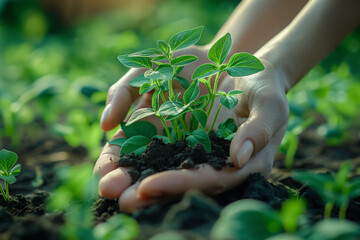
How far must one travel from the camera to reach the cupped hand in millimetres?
1155

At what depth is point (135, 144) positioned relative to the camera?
1376mm

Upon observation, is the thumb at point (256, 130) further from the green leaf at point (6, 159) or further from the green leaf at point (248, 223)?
the green leaf at point (6, 159)

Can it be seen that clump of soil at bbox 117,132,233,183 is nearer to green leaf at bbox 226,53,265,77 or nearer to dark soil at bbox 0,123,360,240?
dark soil at bbox 0,123,360,240

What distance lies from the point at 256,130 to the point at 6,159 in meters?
0.91

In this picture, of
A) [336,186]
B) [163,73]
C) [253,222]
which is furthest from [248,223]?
[163,73]

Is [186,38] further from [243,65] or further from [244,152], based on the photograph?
[244,152]

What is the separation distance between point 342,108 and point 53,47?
3.45 meters

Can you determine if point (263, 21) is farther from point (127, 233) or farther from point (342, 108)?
point (127, 233)

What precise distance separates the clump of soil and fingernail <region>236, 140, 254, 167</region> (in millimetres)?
68

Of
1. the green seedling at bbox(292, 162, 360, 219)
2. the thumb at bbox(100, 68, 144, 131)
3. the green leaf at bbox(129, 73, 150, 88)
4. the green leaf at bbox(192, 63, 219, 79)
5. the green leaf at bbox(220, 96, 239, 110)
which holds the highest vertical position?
the green leaf at bbox(129, 73, 150, 88)

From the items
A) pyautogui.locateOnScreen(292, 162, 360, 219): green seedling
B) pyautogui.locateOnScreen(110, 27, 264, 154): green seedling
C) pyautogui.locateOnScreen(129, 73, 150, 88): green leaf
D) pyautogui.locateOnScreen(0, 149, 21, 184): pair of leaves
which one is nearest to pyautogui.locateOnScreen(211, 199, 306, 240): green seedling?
pyautogui.locateOnScreen(292, 162, 360, 219): green seedling

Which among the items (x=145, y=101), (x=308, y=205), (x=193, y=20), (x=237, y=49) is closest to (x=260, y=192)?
(x=308, y=205)

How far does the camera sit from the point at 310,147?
95.0 inches

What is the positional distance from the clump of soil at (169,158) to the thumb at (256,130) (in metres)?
0.08
